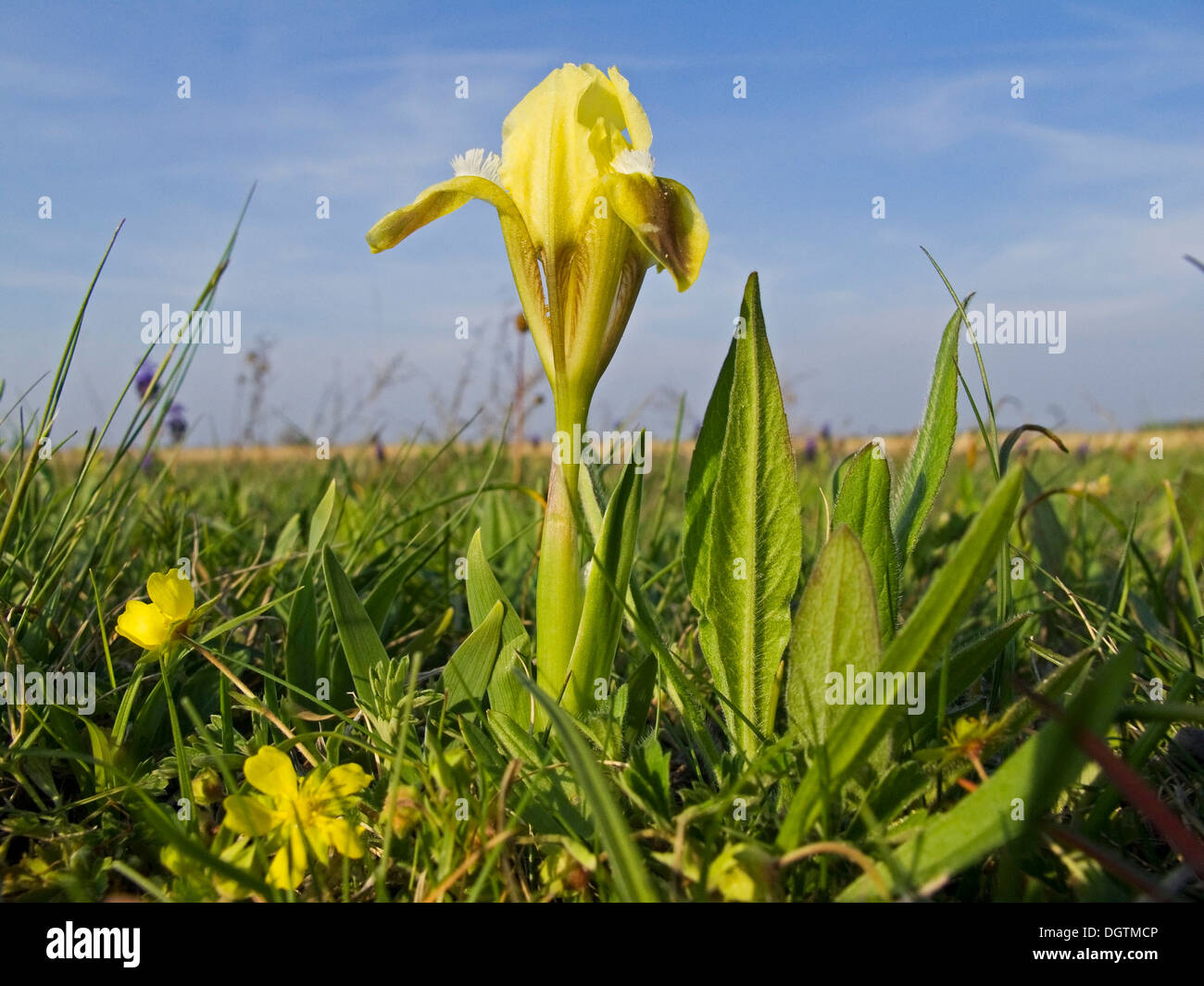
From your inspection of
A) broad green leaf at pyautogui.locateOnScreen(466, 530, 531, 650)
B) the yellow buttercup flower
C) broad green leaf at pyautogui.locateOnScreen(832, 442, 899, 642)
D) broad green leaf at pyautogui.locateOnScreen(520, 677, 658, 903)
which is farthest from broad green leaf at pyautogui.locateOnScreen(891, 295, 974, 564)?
broad green leaf at pyautogui.locateOnScreen(520, 677, 658, 903)

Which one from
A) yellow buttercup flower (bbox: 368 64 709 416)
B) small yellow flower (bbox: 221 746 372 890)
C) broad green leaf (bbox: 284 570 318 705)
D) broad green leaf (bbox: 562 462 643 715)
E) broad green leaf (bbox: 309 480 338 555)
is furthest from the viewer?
broad green leaf (bbox: 309 480 338 555)

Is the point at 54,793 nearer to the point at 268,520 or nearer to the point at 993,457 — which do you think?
the point at 993,457

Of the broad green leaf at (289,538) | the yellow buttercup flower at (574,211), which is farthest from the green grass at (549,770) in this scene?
the yellow buttercup flower at (574,211)

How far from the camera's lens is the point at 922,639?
1.23 metres

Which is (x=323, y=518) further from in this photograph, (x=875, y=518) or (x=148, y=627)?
(x=875, y=518)

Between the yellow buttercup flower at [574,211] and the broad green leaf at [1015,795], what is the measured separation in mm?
807

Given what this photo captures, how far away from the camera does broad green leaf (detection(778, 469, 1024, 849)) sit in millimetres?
1131

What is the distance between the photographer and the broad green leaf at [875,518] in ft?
5.32

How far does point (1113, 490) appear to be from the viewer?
5.38m

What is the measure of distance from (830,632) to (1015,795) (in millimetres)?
362

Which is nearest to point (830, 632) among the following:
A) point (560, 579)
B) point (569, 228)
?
point (560, 579)

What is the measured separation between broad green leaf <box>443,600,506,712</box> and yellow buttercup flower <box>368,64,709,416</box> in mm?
378

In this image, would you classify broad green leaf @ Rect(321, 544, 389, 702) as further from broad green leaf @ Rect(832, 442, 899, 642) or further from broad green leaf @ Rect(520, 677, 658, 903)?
broad green leaf @ Rect(832, 442, 899, 642)
